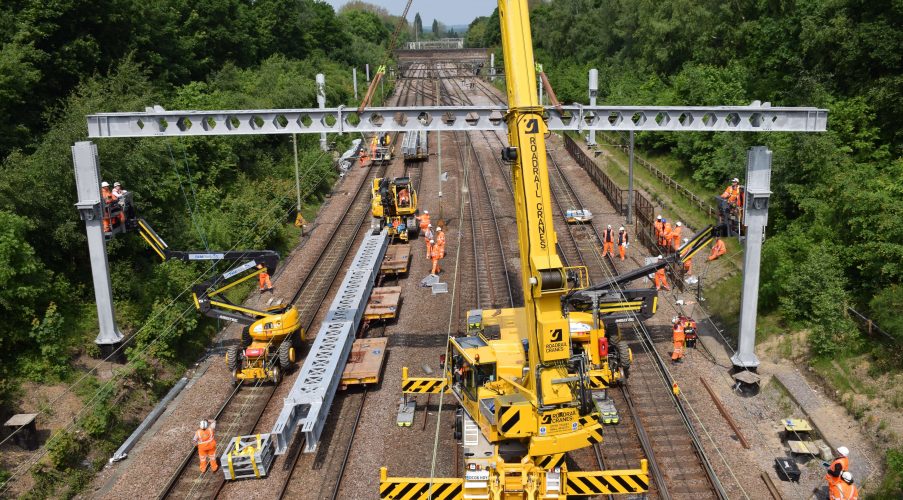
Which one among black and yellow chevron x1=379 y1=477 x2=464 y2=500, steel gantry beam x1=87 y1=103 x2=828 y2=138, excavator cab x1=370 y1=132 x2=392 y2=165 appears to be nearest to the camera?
black and yellow chevron x1=379 y1=477 x2=464 y2=500

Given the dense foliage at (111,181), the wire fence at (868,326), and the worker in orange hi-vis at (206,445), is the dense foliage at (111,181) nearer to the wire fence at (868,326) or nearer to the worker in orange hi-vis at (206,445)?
the worker in orange hi-vis at (206,445)

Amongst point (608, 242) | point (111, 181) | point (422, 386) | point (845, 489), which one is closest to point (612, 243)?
point (608, 242)

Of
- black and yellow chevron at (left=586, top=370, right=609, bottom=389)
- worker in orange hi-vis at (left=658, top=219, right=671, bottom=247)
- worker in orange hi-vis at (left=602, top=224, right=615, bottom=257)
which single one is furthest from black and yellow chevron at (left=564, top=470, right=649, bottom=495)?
worker in orange hi-vis at (left=602, top=224, right=615, bottom=257)

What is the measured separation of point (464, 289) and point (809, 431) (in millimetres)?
11921

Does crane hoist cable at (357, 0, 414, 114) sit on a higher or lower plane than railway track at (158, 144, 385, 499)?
higher

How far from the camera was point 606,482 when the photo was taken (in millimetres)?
12133

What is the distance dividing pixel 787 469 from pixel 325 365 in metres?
10.2

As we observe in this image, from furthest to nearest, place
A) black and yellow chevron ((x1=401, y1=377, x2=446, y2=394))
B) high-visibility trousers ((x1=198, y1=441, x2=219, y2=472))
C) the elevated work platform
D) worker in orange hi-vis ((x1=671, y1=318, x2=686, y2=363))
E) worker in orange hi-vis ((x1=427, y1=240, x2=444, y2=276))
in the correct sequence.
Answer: worker in orange hi-vis ((x1=427, y1=240, x2=444, y2=276)) < worker in orange hi-vis ((x1=671, y1=318, x2=686, y2=363)) < black and yellow chevron ((x1=401, y1=377, x2=446, y2=394)) < the elevated work platform < high-visibility trousers ((x1=198, y1=441, x2=219, y2=472))

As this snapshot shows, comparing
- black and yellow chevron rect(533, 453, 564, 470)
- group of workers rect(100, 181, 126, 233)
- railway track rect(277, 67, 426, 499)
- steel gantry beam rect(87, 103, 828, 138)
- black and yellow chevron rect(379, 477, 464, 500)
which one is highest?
steel gantry beam rect(87, 103, 828, 138)

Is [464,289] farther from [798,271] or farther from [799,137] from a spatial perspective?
[799,137]

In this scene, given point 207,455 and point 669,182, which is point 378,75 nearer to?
point 207,455

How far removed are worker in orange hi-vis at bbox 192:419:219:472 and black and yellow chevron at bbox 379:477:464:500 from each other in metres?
4.68

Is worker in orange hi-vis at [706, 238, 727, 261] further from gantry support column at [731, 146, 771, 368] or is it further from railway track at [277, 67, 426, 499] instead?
railway track at [277, 67, 426, 499]

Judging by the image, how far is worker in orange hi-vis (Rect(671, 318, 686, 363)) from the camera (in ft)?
61.7
